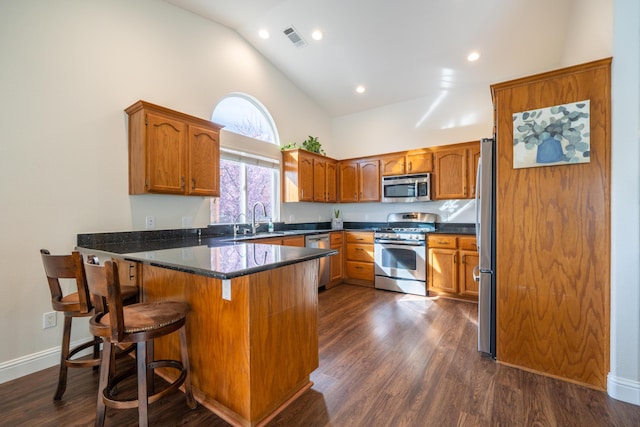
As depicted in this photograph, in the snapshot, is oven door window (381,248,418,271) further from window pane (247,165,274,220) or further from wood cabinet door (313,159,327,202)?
window pane (247,165,274,220)

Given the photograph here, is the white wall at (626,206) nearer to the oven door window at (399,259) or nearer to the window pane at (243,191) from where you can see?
the oven door window at (399,259)

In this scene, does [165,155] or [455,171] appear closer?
[165,155]

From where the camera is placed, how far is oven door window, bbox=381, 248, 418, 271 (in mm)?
4262

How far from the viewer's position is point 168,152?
9.30ft

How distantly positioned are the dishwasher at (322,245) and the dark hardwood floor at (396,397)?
5.45 feet

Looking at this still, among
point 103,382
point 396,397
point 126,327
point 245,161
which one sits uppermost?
point 245,161

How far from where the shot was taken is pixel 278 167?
468 cm

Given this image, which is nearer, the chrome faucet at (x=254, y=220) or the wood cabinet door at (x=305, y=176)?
the chrome faucet at (x=254, y=220)

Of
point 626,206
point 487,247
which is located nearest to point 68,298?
point 487,247

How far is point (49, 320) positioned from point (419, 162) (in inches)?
192

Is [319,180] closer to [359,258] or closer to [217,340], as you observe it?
[359,258]

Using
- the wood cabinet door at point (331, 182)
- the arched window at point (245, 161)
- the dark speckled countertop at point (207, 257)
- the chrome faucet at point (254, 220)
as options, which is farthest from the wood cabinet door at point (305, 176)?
the dark speckled countertop at point (207, 257)

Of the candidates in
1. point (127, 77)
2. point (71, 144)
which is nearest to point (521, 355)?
point (71, 144)

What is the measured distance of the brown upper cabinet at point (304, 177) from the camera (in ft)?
15.0
